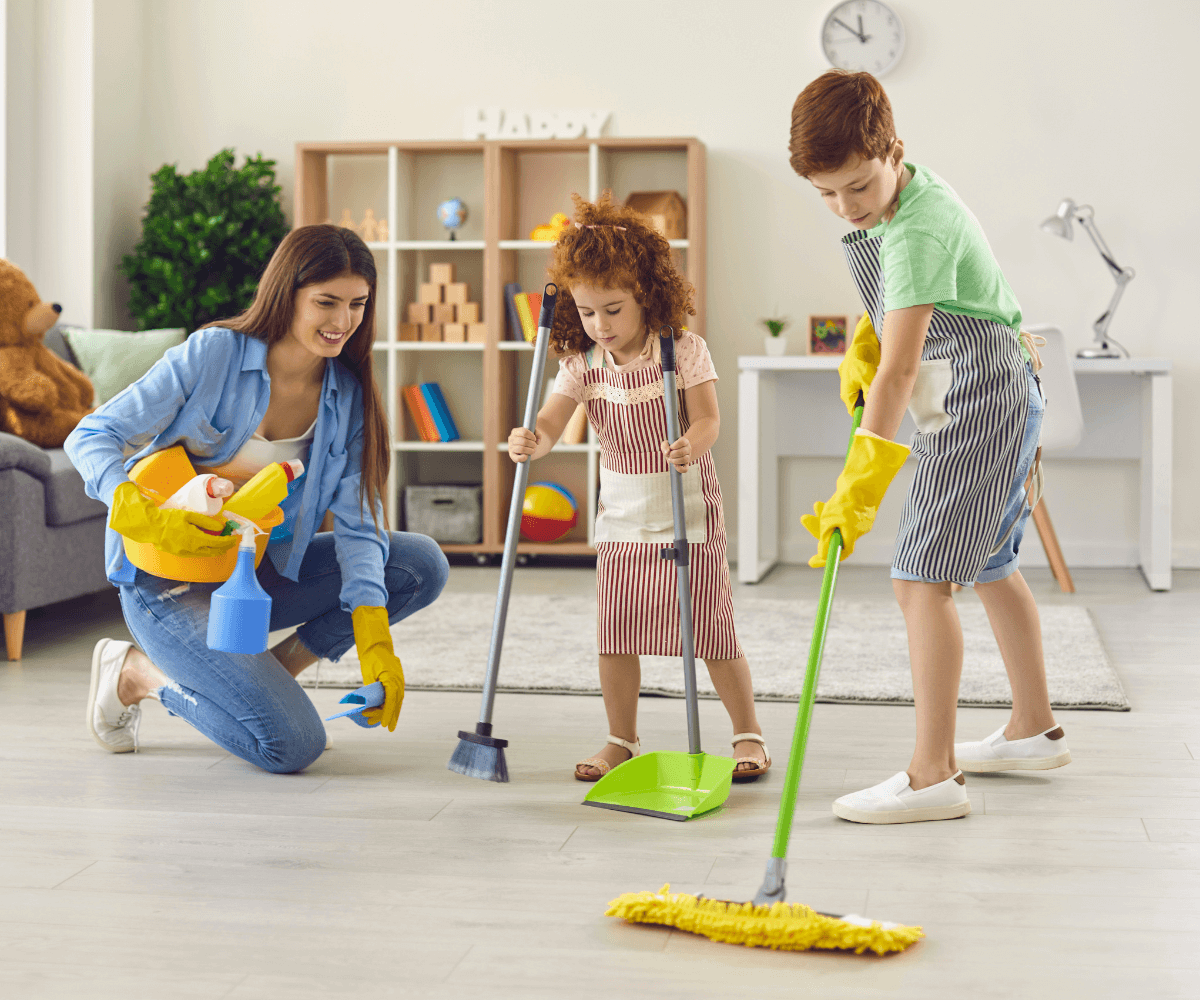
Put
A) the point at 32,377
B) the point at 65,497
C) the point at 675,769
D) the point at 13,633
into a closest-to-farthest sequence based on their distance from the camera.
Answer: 1. the point at 675,769
2. the point at 13,633
3. the point at 65,497
4. the point at 32,377

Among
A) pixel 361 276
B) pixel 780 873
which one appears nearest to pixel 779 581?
pixel 361 276

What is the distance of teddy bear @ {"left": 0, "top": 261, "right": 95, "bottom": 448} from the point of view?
3.31 m

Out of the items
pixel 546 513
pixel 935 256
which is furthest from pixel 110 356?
pixel 935 256

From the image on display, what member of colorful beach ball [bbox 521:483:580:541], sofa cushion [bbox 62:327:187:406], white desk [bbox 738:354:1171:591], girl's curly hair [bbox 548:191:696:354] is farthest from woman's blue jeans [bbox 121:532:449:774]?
colorful beach ball [bbox 521:483:580:541]

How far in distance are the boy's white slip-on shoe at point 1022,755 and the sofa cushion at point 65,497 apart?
6.75 ft

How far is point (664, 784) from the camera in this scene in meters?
1.92

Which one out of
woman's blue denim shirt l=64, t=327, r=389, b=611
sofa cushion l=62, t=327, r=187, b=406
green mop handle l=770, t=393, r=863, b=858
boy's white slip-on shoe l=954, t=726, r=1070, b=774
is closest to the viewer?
green mop handle l=770, t=393, r=863, b=858

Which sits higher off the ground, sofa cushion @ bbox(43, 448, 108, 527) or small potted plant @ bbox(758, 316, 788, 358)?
small potted plant @ bbox(758, 316, 788, 358)

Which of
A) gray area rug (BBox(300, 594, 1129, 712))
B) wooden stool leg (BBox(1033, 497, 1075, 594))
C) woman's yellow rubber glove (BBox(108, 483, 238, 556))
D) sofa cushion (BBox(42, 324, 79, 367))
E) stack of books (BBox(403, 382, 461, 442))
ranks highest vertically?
sofa cushion (BBox(42, 324, 79, 367))

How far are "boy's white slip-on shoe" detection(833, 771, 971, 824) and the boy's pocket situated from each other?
0.50 m

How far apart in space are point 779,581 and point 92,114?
9.48 ft

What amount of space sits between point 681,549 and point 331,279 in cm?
68

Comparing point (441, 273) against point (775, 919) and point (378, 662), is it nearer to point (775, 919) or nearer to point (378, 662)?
point (378, 662)

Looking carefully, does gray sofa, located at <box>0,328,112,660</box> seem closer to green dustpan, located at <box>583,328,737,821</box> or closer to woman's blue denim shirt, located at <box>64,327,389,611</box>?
woman's blue denim shirt, located at <box>64,327,389,611</box>
